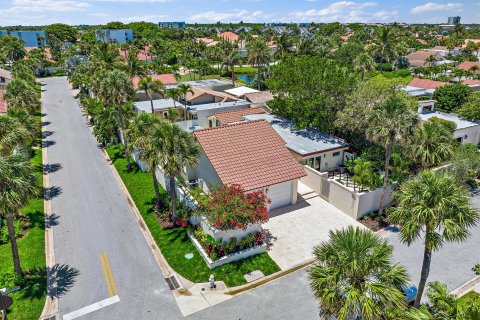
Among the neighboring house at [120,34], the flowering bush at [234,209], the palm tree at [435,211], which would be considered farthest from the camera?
the neighboring house at [120,34]

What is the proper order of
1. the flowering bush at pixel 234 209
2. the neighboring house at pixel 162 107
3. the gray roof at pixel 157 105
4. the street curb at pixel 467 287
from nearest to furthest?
the street curb at pixel 467 287 < the flowering bush at pixel 234 209 < the neighboring house at pixel 162 107 < the gray roof at pixel 157 105

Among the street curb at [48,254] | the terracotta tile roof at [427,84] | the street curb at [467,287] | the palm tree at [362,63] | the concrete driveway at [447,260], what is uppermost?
the palm tree at [362,63]

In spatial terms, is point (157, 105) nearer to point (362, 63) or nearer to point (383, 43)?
point (362, 63)

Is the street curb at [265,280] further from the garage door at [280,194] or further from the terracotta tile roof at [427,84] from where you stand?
the terracotta tile roof at [427,84]

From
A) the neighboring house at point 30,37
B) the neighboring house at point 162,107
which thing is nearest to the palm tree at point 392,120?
the neighboring house at point 162,107

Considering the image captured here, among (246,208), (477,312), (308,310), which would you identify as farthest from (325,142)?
(477,312)

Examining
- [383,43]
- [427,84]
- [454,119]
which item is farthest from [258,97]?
[383,43]

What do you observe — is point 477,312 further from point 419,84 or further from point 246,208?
point 419,84

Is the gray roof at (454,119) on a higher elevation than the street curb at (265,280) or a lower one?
higher
